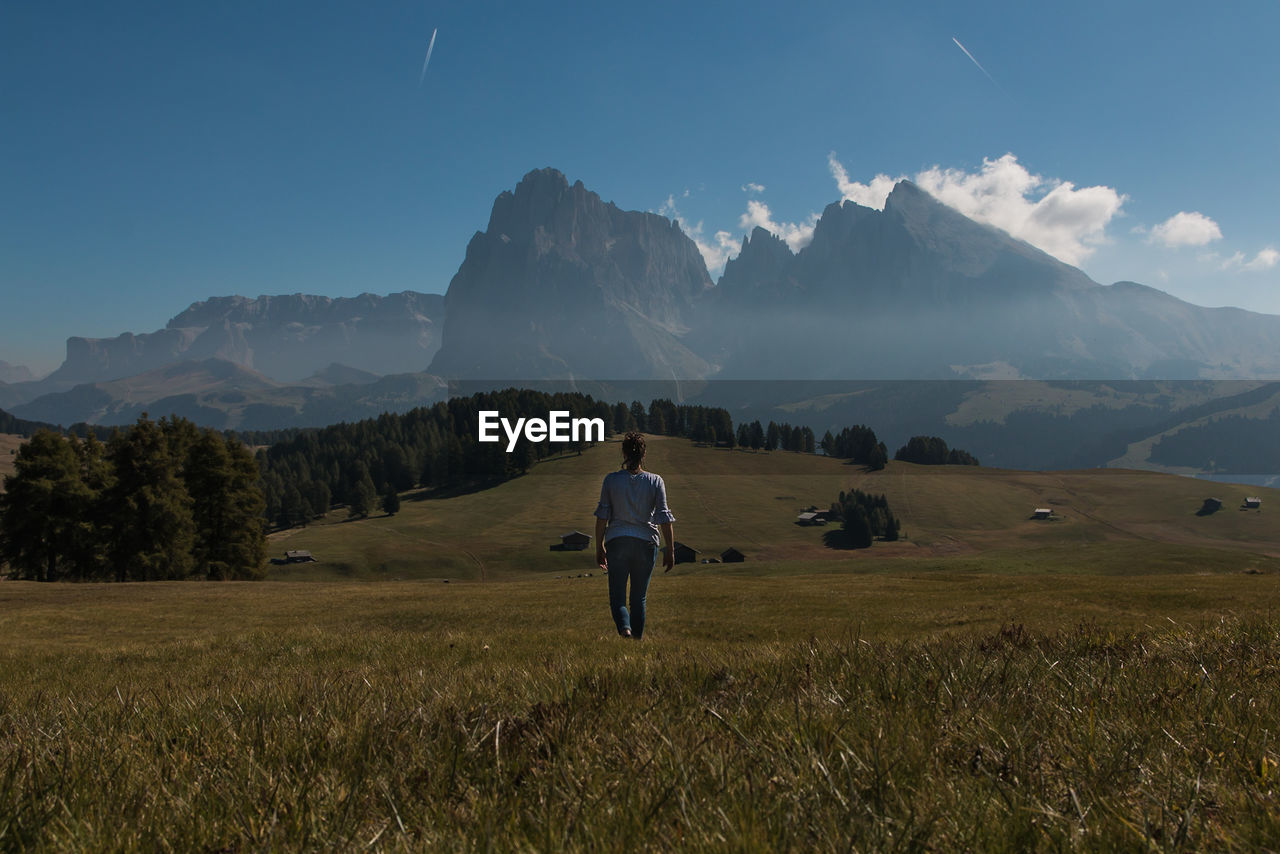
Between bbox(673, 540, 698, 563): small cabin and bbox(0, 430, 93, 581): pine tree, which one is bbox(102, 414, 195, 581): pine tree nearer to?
bbox(0, 430, 93, 581): pine tree

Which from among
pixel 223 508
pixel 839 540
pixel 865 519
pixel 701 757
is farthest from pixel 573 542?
pixel 701 757

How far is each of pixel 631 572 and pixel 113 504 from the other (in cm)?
6559

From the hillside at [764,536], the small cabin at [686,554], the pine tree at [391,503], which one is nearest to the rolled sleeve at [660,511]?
the hillside at [764,536]

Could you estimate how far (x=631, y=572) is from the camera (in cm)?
1120

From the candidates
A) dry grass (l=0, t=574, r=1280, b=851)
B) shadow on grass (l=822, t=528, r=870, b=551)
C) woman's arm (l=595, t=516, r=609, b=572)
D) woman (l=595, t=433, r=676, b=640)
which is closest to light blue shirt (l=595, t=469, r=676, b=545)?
woman (l=595, t=433, r=676, b=640)

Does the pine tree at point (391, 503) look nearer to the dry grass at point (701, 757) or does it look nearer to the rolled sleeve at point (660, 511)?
the rolled sleeve at point (660, 511)

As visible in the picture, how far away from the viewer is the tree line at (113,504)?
56.6m

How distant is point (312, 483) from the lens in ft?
654

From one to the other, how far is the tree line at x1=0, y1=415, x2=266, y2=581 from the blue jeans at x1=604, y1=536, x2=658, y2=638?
200 feet

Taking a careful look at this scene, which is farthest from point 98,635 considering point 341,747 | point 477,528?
point 477,528

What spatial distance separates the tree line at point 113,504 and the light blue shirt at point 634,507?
6154 centimetres

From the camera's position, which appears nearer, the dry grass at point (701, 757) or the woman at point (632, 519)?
the dry grass at point (701, 757)

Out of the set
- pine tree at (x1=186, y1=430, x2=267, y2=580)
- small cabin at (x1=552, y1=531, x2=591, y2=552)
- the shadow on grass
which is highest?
pine tree at (x1=186, y1=430, x2=267, y2=580)

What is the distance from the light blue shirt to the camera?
35.6ft
